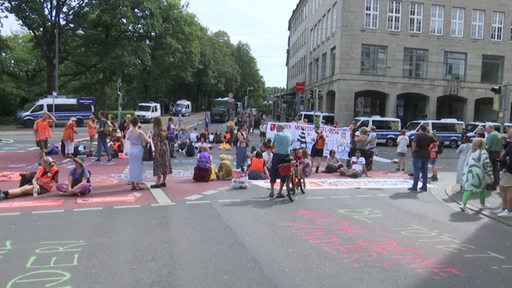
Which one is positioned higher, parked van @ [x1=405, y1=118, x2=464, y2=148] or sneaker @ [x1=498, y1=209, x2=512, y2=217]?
parked van @ [x1=405, y1=118, x2=464, y2=148]

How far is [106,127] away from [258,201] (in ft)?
29.5

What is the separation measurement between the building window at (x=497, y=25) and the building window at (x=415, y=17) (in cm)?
792

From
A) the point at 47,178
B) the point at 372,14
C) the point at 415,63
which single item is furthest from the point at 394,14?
the point at 47,178

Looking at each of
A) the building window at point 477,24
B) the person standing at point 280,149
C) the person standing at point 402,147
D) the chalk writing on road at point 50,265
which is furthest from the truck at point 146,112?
the chalk writing on road at point 50,265

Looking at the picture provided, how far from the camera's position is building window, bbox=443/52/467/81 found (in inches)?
1805

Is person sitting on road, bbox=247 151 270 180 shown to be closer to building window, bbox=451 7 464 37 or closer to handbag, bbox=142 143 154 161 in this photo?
handbag, bbox=142 143 154 161

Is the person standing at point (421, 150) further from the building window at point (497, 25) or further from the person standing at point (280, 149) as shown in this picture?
the building window at point (497, 25)

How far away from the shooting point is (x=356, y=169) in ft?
50.3

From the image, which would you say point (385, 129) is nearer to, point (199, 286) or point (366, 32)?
point (366, 32)

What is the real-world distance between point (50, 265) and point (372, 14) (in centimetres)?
4338

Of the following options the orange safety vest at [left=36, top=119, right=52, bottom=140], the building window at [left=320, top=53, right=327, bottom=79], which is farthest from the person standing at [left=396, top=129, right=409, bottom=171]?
the building window at [left=320, top=53, right=327, bottom=79]

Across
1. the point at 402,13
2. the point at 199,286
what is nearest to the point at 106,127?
the point at 199,286

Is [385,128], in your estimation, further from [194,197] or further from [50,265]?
[50,265]

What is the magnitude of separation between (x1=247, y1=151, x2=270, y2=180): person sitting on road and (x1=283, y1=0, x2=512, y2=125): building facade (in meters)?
30.8
